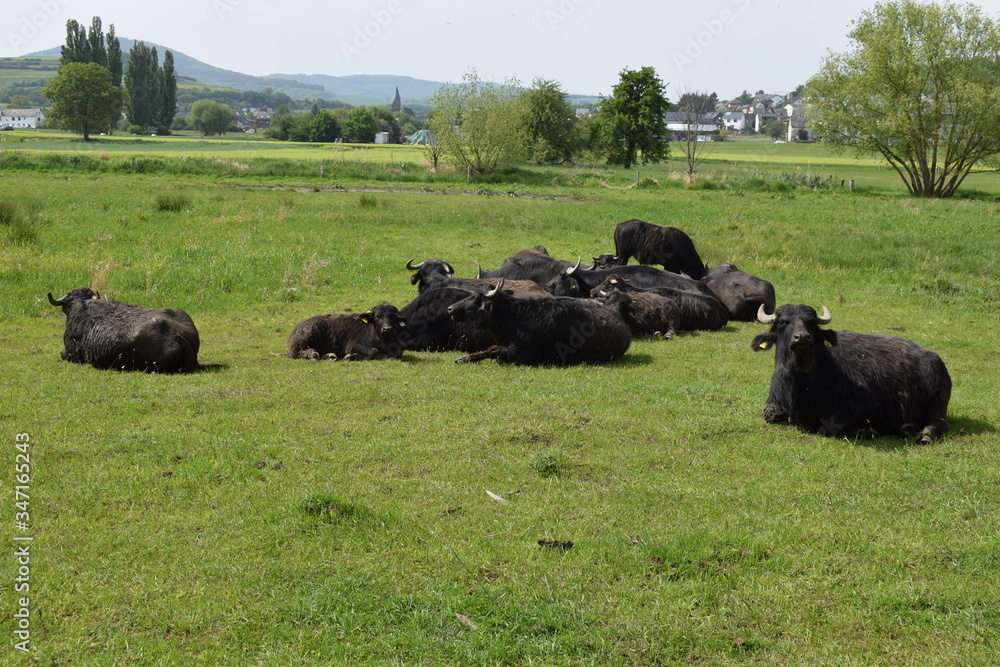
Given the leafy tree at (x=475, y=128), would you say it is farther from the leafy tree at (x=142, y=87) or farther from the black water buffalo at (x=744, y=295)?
the leafy tree at (x=142, y=87)

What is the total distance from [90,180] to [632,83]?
151ft

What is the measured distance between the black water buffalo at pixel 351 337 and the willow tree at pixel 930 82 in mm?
43894

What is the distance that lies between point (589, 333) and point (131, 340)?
630cm

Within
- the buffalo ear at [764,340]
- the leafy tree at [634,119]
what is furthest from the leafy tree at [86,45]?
the buffalo ear at [764,340]

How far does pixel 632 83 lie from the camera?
7106 cm

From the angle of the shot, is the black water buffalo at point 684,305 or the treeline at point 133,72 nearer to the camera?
the black water buffalo at point 684,305

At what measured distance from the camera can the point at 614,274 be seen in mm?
16188

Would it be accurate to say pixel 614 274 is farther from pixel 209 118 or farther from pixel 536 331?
pixel 209 118

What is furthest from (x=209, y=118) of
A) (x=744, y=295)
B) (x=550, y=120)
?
(x=744, y=295)

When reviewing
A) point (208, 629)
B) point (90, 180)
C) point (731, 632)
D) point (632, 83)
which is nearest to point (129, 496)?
point (208, 629)

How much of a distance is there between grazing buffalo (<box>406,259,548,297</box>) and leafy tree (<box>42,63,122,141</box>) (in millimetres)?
100054

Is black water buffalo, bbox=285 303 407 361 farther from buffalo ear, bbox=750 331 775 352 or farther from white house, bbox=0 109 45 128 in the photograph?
white house, bbox=0 109 45 128

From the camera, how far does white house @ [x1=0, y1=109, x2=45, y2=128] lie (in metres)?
180

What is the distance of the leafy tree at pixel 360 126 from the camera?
14375 centimetres
